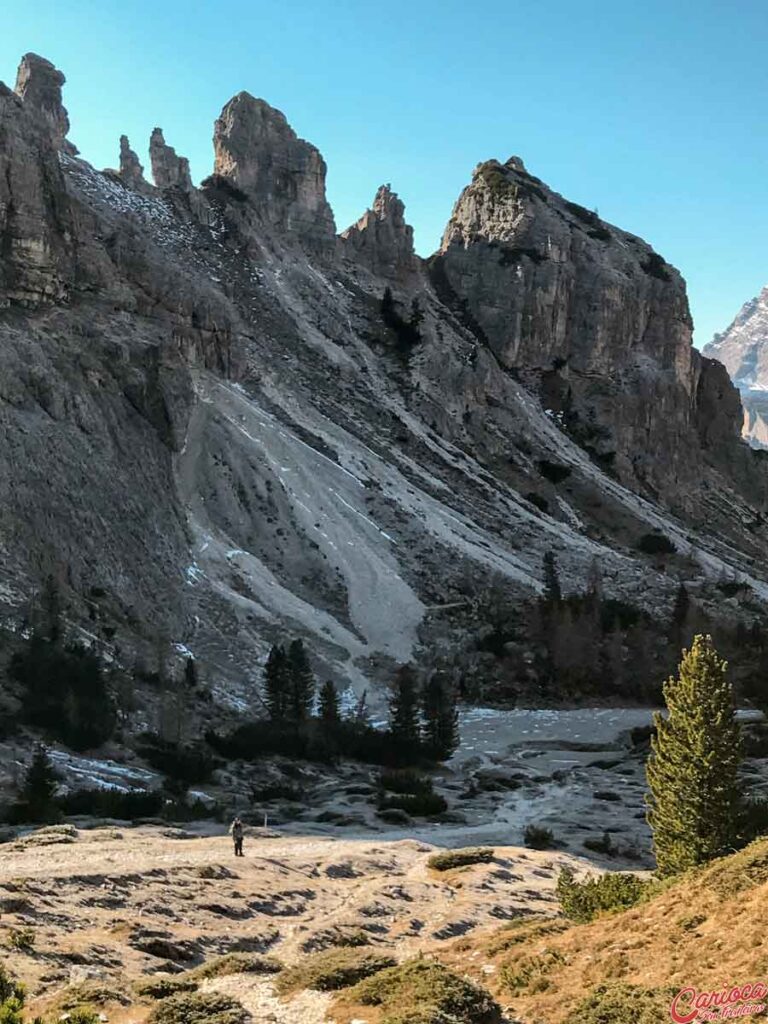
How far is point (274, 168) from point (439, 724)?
99559mm

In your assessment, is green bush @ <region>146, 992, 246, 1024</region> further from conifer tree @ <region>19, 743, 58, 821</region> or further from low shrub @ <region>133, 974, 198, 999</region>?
conifer tree @ <region>19, 743, 58, 821</region>

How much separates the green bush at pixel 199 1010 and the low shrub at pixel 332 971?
1352mm

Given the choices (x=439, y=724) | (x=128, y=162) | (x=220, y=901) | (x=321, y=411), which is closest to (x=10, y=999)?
(x=220, y=901)

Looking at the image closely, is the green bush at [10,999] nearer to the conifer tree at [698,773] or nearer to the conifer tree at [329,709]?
the conifer tree at [698,773]

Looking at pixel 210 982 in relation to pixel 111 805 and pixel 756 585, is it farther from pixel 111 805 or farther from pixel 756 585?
pixel 756 585

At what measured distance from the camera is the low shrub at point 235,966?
58.9 feet

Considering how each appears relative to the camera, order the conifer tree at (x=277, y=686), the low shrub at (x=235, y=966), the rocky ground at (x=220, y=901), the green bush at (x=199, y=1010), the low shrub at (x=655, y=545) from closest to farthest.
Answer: the green bush at (x=199, y=1010), the low shrub at (x=235, y=966), the rocky ground at (x=220, y=901), the conifer tree at (x=277, y=686), the low shrub at (x=655, y=545)

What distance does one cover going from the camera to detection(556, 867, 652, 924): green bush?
1991 centimetres

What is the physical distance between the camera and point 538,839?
117ft

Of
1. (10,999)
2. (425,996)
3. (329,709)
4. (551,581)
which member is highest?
(551,581)

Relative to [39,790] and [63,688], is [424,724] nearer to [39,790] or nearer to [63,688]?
[63,688]

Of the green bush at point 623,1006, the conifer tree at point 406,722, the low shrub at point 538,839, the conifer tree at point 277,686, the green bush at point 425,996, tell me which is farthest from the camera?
the conifer tree at point 277,686

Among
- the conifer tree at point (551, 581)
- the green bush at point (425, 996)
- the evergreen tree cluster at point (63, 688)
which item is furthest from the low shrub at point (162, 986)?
the conifer tree at point (551, 581)

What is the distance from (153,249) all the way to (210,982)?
96.2 meters
